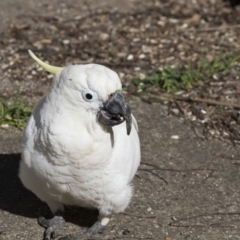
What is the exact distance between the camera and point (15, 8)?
677 cm

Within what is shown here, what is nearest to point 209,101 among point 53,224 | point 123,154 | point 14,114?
point 14,114

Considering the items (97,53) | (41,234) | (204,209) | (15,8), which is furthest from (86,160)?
(15,8)

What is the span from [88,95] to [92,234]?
0.98 metres

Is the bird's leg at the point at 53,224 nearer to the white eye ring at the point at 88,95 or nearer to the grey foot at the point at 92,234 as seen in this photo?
the grey foot at the point at 92,234

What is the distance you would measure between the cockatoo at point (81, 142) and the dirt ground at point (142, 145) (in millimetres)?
375

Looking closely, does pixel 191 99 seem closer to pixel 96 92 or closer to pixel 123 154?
pixel 123 154

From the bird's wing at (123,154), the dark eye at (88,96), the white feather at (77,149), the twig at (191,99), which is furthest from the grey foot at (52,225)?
the twig at (191,99)

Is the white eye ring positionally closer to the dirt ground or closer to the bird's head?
the bird's head

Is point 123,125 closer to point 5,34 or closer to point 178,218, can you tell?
point 178,218

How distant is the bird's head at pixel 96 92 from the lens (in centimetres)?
319

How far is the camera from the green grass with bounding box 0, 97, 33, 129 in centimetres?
490

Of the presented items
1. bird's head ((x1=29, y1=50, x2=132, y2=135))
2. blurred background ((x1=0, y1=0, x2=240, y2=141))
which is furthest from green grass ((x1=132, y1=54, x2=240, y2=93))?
bird's head ((x1=29, y1=50, x2=132, y2=135))

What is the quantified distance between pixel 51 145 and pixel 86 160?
0.65 ft

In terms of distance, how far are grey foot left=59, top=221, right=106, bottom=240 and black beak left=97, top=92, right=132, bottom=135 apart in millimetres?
828
